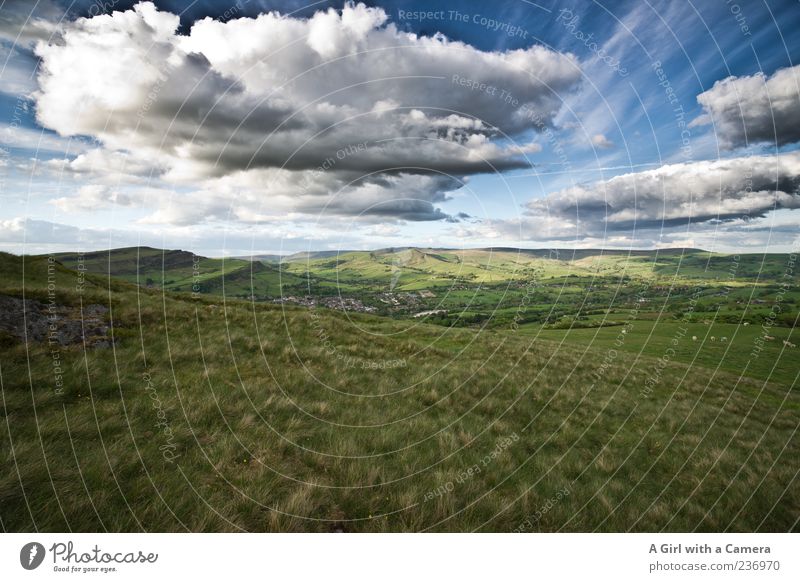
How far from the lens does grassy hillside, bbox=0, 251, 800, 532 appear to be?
14.0ft

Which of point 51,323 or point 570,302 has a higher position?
point 51,323

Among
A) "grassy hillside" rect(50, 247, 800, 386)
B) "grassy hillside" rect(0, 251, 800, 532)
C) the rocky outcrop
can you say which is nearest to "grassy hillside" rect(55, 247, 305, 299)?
"grassy hillside" rect(50, 247, 800, 386)

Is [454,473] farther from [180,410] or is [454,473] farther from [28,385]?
[28,385]

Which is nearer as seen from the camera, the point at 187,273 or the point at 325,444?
the point at 325,444

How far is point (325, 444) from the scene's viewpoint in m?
6.01

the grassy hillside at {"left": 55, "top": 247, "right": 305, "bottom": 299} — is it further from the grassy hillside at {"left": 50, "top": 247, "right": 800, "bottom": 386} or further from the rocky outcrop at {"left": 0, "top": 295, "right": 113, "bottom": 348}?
the rocky outcrop at {"left": 0, "top": 295, "right": 113, "bottom": 348}

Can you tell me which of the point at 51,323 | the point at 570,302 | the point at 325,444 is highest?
the point at 51,323

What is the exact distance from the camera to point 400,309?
3812 centimetres

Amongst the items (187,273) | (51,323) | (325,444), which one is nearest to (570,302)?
(325,444)

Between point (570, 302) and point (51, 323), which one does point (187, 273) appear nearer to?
point (570, 302)

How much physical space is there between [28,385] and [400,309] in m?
32.8

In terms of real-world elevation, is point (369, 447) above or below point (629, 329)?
above

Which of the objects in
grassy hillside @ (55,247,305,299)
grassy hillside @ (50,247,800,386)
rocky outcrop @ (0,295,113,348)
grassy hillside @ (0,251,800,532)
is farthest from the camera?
grassy hillside @ (55,247,305,299)
